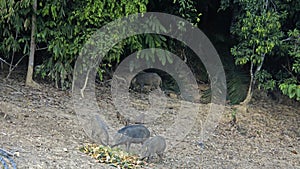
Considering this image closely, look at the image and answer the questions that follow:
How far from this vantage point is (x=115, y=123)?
24.5 feet

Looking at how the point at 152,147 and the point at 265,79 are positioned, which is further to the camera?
the point at 265,79

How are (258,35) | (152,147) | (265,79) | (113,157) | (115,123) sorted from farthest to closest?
(265,79), (258,35), (115,123), (152,147), (113,157)

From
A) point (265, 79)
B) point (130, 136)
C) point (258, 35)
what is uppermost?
point (258, 35)

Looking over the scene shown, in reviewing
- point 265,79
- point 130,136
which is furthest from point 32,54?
point 265,79

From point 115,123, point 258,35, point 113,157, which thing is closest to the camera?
point 113,157

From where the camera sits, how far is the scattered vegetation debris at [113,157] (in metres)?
5.53

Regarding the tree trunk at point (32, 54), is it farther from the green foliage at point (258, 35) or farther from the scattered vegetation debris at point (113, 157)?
the green foliage at point (258, 35)

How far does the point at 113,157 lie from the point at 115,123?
1868mm

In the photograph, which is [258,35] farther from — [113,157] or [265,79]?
[113,157]

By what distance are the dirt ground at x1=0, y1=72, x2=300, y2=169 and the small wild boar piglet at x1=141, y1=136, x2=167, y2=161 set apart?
0.19m

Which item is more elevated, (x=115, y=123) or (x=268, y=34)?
(x=268, y=34)

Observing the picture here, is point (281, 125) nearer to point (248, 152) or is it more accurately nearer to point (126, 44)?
point (248, 152)

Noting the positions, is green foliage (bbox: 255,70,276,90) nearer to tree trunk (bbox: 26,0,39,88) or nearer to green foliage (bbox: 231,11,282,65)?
green foliage (bbox: 231,11,282,65)

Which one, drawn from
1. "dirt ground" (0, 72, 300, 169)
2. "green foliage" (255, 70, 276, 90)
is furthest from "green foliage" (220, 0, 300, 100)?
"dirt ground" (0, 72, 300, 169)
